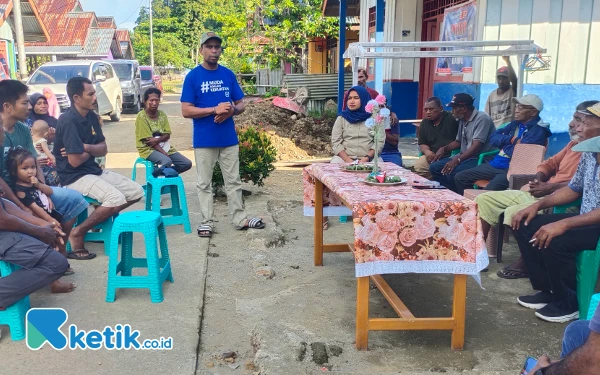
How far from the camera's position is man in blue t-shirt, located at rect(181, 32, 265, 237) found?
212 inches

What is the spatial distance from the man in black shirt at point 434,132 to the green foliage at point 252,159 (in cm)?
187

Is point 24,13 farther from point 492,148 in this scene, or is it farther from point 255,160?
point 492,148

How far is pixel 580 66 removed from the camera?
7.27 metres

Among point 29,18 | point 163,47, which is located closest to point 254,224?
point 29,18

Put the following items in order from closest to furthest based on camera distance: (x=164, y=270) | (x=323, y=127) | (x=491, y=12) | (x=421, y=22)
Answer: (x=164, y=270) → (x=491, y=12) → (x=421, y=22) → (x=323, y=127)

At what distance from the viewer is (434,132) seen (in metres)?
6.76

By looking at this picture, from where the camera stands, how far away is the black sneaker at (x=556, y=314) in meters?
3.71

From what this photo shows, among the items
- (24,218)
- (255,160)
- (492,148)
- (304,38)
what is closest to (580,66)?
(492,148)

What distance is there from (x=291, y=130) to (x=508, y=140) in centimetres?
710

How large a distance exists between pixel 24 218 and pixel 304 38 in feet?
52.3

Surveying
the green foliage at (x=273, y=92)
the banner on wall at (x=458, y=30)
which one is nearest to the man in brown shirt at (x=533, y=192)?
the banner on wall at (x=458, y=30)

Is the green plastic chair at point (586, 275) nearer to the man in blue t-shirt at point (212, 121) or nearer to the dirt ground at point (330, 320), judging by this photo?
the dirt ground at point (330, 320)

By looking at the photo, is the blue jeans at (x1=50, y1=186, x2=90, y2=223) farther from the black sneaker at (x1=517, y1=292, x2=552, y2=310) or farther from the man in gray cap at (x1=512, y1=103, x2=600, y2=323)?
the black sneaker at (x1=517, y1=292, x2=552, y2=310)

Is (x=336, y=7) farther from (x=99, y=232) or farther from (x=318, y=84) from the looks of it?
(x=99, y=232)
